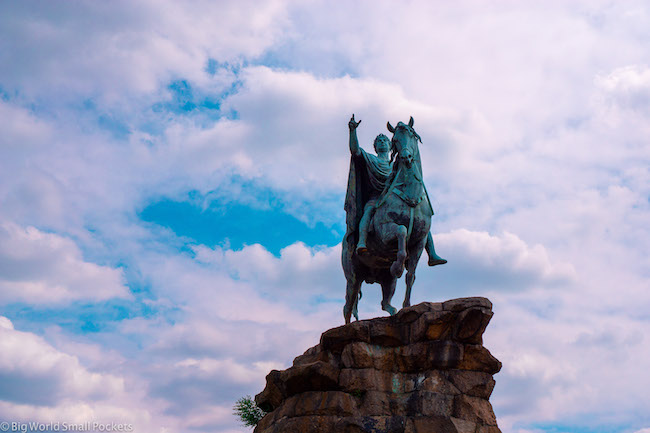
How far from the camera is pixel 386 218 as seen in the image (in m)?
16.2

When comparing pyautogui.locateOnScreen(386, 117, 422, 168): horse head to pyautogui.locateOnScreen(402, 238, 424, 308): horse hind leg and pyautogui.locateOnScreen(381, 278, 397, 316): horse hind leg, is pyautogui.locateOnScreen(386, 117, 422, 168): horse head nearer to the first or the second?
pyautogui.locateOnScreen(402, 238, 424, 308): horse hind leg

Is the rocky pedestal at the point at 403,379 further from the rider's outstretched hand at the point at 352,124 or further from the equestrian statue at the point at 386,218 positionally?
the rider's outstretched hand at the point at 352,124

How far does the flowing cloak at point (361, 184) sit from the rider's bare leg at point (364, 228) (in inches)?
26.3

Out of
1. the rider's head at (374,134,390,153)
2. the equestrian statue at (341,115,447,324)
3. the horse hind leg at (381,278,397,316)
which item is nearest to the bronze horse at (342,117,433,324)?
the equestrian statue at (341,115,447,324)

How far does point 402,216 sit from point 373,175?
1996 millimetres

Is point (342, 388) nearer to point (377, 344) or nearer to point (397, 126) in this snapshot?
point (377, 344)

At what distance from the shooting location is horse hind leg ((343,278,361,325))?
1777 cm

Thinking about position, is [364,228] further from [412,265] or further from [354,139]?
[354,139]

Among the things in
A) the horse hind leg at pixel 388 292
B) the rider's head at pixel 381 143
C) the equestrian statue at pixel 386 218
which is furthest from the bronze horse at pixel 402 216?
the rider's head at pixel 381 143

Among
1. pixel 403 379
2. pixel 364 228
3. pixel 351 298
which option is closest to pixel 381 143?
pixel 364 228

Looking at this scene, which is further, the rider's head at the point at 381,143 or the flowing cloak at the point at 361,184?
the rider's head at the point at 381,143

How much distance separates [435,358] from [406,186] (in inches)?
159

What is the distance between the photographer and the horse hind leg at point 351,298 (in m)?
17.8

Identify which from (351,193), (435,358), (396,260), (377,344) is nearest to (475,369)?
(435,358)
